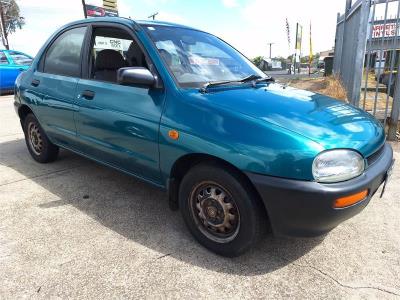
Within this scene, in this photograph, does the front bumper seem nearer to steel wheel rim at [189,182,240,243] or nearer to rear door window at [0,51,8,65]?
steel wheel rim at [189,182,240,243]

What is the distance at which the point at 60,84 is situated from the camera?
144 inches

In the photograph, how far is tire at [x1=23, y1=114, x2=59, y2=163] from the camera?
4355 millimetres

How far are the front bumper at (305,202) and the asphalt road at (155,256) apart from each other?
1.27 ft

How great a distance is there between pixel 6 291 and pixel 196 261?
125 centimetres

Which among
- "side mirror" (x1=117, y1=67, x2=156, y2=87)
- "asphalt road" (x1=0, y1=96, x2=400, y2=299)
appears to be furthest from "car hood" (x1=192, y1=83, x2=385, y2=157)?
"asphalt road" (x1=0, y1=96, x2=400, y2=299)

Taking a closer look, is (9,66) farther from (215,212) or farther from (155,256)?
(215,212)

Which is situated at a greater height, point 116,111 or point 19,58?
point 19,58

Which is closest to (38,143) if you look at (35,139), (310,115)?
(35,139)

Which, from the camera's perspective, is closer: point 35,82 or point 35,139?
point 35,82

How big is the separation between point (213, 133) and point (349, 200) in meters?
0.94

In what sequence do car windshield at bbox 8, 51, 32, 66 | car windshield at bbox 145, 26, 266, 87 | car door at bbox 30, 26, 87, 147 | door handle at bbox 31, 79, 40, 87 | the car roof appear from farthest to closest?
car windshield at bbox 8, 51, 32, 66, door handle at bbox 31, 79, 40, 87, car door at bbox 30, 26, 87, 147, the car roof, car windshield at bbox 145, 26, 266, 87

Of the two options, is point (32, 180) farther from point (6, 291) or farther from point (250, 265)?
point (250, 265)

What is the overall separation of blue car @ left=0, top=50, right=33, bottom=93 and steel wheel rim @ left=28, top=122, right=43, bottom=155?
31.3ft

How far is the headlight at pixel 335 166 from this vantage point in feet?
6.69
